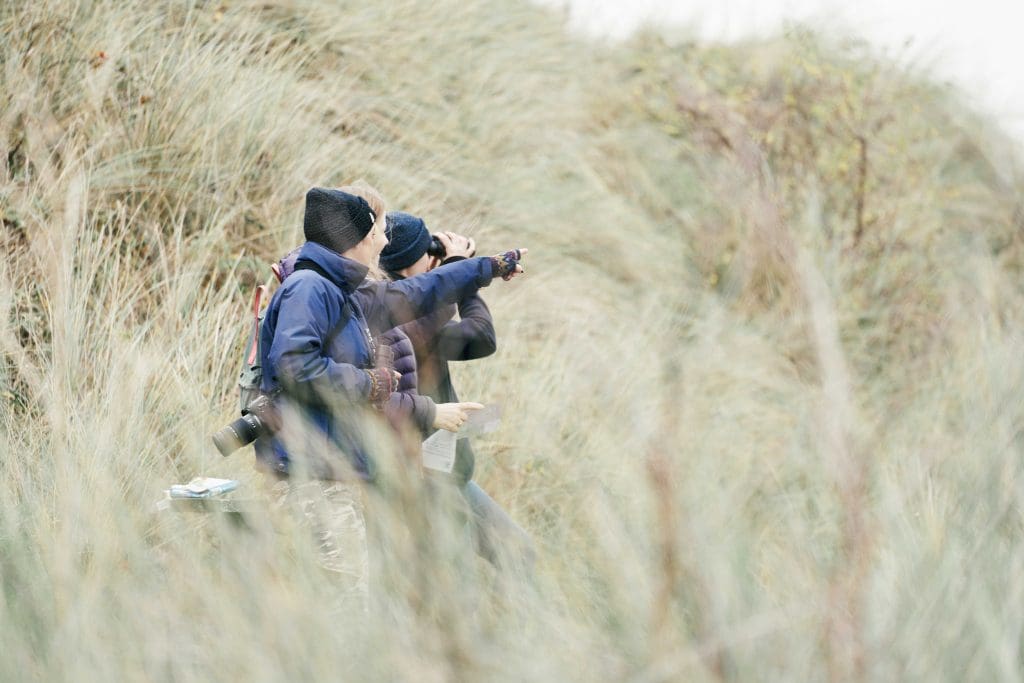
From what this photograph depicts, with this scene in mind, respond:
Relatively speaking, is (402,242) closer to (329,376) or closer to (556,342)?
(329,376)

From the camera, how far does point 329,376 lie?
3.49 meters

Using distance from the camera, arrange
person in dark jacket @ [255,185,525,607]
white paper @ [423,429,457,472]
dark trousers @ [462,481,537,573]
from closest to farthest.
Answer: dark trousers @ [462,481,537,573]
person in dark jacket @ [255,185,525,607]
white paper @ [423,429,457,472]

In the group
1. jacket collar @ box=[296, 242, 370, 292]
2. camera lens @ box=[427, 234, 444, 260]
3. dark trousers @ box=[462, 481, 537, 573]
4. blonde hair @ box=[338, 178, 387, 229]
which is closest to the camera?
dark trousers @ box=[462, 481, 537, 573]

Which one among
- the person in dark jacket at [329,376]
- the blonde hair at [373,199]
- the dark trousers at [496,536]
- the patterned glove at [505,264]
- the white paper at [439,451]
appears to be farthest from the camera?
the patterned glove at [505,264]

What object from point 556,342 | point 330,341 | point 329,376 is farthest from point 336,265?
point 556,342

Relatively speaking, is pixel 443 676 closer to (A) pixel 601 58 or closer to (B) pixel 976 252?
(B) pixel 976 252

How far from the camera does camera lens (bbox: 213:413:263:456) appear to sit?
3543 millimetres

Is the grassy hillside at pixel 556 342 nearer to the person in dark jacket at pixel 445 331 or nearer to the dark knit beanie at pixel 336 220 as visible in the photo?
the person in dark jacket at pixel 445 331

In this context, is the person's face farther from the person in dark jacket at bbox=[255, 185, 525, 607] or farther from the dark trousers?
the dark trousers

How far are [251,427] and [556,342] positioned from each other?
3815mm

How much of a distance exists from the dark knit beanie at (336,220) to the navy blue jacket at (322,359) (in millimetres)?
49

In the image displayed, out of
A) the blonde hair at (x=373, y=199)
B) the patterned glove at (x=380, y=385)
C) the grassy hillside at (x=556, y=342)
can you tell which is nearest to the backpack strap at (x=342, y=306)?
the patterned glove at (x=380, y=385)

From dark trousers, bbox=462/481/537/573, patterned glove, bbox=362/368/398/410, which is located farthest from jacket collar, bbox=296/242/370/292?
dark trousers, bbox=462/481/537/573

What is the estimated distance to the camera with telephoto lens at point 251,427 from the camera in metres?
3.55
